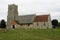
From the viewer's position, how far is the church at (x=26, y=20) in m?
84.1

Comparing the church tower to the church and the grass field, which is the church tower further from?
the grass field

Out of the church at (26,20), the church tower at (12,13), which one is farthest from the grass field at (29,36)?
the church tower at (12,13)

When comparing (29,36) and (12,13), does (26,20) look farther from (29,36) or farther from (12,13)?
(29,36)

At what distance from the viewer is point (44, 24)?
83375 millimetres

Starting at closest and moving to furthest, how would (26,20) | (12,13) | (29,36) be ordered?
(29,36)
(26,20)
(12,13)

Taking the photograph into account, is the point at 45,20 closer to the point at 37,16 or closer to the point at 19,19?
the point at 37,16

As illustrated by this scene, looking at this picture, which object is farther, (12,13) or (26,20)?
(12,13)

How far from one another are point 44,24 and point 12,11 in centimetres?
2061

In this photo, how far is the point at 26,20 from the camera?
3487 inches

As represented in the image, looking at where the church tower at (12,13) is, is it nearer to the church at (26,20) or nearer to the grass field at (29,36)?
the church at (26,20)

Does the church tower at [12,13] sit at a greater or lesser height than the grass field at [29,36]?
greater

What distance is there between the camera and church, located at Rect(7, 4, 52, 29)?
8405 centimetres

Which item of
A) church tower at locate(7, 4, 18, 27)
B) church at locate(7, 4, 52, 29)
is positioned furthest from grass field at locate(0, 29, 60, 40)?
church tower at locate(7, 4, 18, 27)

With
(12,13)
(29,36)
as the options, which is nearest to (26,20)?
(12,13)
